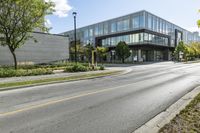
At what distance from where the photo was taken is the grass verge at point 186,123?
4770 millimetres

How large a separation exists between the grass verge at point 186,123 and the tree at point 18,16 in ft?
67.6

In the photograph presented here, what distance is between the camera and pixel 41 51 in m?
38.1

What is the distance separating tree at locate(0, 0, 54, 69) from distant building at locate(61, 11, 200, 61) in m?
42.7

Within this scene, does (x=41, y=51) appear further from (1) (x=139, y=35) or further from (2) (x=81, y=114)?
(1) (x=139, y=35)

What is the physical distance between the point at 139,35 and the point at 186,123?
193 feet

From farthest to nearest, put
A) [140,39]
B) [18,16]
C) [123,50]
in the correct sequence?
1. [140,39]
2. [123,50]
3. [18,16]

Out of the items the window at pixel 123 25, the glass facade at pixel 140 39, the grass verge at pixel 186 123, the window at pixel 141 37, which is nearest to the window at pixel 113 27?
the window at pixel 123 25

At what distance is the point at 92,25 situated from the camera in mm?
80375

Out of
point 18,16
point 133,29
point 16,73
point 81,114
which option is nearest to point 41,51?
point 18,16

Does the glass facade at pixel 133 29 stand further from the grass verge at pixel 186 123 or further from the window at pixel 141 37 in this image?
the grass verge at pixel 186 123

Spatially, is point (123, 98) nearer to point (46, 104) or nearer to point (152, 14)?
point (46, 104)

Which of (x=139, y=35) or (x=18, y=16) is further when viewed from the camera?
(x=139, y=35)

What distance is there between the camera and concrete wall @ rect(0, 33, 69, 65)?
3312cm

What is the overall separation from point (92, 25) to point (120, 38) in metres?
16.1
